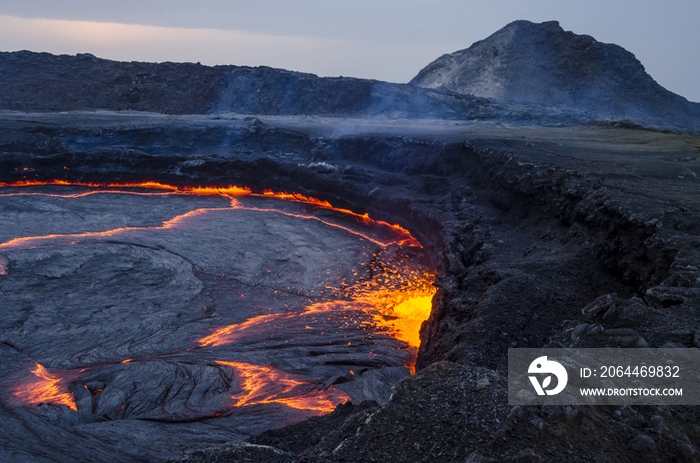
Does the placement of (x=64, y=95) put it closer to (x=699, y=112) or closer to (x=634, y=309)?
(x=634, y=309)

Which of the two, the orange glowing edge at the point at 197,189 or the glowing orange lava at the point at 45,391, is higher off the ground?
the orange glowing edge at the point at 197,189

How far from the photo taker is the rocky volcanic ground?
3.40 metres

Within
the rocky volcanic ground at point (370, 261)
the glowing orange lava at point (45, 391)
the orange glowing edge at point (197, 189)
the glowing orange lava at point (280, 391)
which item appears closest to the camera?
the rocky volcanic ground at point (370, 261)

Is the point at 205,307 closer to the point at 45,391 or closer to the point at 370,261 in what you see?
the point at 45,391

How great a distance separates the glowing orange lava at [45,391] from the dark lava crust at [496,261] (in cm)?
48

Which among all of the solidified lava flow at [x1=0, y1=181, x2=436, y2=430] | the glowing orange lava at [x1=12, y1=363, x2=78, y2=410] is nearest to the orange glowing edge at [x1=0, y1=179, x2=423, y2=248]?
the solidified lava flow at [x1=0, y1=181, x2=436, y2=430]

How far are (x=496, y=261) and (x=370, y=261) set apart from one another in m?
4.21

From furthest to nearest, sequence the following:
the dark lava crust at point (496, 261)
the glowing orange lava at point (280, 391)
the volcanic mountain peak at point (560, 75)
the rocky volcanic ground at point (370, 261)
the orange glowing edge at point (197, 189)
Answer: the volcanic mountain peak at point (560, 75)
the orange glowing edge at point (197, 189)
the glowing orange lava at point (280, 391)
the rocky volcanic ground at point (370, 261)
the dark lava crust at point (496, 261)

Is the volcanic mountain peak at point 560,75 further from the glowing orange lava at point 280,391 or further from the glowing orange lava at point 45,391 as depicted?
the glowing orange lava at point 45,391

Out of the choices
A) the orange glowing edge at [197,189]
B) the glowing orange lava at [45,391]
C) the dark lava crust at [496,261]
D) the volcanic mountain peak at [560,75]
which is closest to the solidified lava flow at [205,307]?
the glowing orange lava at [45,391]

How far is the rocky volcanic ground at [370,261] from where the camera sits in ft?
11.2

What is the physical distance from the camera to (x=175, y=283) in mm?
9727

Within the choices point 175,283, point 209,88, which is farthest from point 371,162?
point 209,88

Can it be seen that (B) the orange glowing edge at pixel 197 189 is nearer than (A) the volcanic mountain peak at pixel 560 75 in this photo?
Yes
